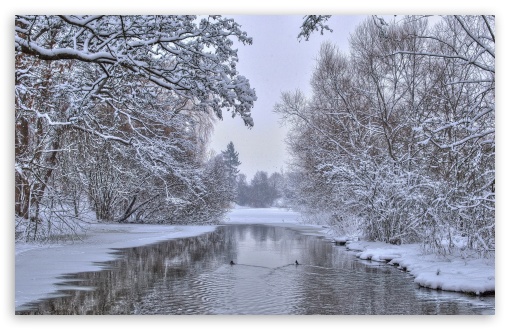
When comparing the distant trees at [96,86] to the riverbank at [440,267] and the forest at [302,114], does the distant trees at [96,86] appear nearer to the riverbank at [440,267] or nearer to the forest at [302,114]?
the forest at [302,114]

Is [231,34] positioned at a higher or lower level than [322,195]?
higher

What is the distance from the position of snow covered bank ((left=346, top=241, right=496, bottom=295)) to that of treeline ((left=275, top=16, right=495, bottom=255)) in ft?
0.64

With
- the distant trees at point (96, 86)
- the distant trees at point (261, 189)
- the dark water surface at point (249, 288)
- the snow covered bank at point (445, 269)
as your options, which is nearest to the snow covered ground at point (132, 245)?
the snow covered bank at point (445, 269)

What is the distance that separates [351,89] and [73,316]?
7.72m

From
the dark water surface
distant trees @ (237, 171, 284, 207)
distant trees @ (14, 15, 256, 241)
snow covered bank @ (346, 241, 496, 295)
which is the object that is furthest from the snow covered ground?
distant trees @ (14, 15, 256, 241)

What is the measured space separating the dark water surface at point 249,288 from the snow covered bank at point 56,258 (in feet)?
0.78

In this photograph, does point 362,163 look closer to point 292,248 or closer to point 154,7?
point 292,248

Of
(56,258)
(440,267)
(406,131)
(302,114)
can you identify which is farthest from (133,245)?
(440,267)

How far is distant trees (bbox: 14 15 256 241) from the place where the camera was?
19.1ft

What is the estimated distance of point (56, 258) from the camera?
319 inches

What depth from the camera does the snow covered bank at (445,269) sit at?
6004 millimetres

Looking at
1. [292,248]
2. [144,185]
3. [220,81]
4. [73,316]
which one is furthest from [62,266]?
[144,185]

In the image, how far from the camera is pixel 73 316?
5.29 meters

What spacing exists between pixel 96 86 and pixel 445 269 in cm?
494
